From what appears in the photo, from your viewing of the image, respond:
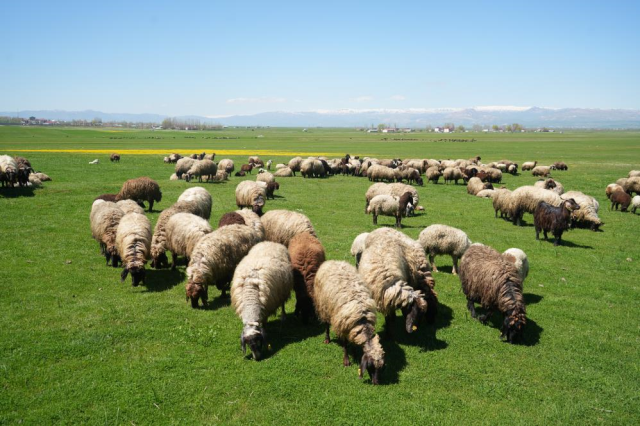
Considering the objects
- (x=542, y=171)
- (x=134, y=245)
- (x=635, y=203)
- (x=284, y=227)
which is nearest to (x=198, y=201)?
(x=134, y=245)

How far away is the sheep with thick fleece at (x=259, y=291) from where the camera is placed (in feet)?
22.5

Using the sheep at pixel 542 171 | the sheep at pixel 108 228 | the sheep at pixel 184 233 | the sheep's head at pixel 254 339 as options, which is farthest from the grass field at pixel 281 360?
the sheep at pixel 542 171

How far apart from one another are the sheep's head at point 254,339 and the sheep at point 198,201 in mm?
7643

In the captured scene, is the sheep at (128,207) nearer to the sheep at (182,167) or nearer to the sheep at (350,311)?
the sheep at (350,311)

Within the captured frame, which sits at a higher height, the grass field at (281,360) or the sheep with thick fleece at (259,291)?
the sheep with thick fleece at (259,291)

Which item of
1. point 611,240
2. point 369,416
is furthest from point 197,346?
point 611,240

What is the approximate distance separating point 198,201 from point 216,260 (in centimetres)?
626

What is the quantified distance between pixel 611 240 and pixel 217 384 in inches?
672

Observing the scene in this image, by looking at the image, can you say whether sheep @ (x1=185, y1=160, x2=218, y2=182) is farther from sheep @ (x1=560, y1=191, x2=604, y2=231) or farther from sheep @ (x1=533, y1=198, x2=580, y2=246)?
sheep @ (x1=560, y1=191, x2=604, y2=231)

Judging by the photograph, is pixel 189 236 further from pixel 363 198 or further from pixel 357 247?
pixel 363 198

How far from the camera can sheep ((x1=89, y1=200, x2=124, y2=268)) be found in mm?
10992

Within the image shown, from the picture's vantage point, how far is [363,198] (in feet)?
79.5

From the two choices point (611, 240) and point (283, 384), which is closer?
point (283, 384)

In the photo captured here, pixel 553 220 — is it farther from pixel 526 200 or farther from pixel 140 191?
pixel 140 191
